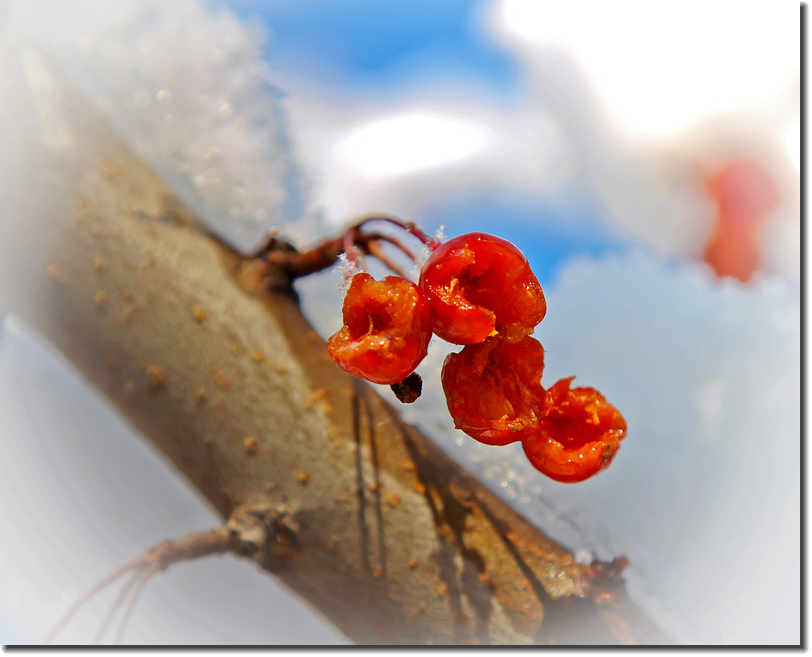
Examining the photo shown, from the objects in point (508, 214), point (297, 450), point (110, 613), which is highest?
point (508, 214)

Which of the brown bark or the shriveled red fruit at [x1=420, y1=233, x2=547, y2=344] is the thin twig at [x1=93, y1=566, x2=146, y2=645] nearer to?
the brown bark

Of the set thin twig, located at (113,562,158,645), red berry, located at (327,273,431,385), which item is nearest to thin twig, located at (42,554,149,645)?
thin twig, located at (113,562,158,645)

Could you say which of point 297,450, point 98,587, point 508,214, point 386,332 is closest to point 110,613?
point 98,587

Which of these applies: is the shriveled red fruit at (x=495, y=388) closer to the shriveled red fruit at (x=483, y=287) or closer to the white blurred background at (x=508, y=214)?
the shriveled red fruit at (x=483, y=287)

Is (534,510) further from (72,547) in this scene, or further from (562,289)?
(72,547)

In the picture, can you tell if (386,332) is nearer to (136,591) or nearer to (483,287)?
(483,287)

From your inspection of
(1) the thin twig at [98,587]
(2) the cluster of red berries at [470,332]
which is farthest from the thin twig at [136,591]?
(2) the cluster of red berries at [470,332]
